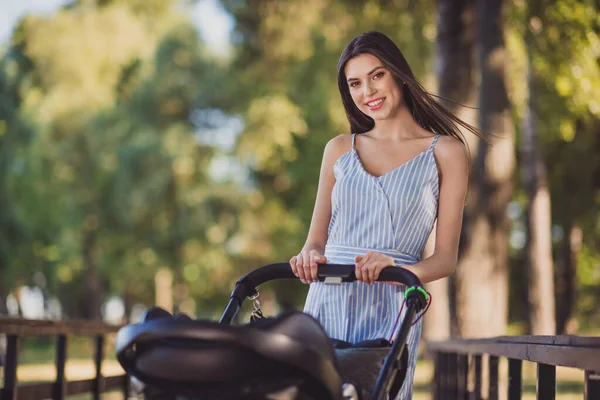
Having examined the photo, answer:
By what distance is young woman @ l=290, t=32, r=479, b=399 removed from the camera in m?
3.34

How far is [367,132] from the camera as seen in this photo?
3822 millimetres

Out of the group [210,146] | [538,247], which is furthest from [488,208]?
[210,146]

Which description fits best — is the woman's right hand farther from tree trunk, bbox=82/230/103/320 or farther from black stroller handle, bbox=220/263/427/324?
tree trunk, bbox=82/230/103/320

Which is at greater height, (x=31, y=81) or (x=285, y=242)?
(x=31, y=81)

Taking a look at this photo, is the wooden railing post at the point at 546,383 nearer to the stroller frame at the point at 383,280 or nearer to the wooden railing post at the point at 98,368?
the stroller frame at the point at 383,280

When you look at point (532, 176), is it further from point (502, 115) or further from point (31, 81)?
point (31, 81)

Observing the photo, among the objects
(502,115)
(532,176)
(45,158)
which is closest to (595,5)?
(502,115)

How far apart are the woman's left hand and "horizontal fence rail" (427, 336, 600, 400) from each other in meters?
0.64

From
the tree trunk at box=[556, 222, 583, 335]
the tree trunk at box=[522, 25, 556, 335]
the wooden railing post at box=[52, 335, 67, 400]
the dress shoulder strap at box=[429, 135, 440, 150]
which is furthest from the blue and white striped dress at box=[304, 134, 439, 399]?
the tree trunk at box=[556, 222, 583, 335]

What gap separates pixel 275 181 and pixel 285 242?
2.55 m

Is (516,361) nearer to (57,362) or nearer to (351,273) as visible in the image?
(351,273)

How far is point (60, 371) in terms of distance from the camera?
820 cm

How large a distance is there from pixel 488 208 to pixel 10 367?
6.47 meters

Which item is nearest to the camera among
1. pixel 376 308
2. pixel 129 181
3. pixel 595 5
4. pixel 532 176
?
pixel 376 308
